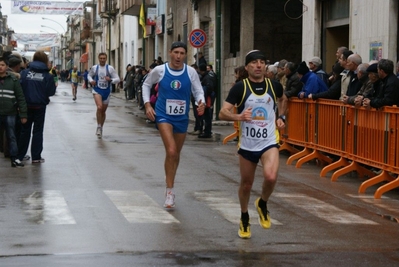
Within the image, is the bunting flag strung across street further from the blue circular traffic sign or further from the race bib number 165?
the race bib number 165

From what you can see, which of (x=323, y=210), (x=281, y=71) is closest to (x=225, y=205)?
(x=323, y=210)

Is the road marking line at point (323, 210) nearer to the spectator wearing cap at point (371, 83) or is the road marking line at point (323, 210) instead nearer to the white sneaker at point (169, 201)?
the white sneaker at point (169, 201)

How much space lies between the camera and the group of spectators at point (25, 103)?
14.5 meters

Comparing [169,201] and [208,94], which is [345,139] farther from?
[208,94]

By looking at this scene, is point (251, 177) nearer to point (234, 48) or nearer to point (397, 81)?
point (397, 81)

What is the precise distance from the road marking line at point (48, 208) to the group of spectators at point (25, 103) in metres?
3.15

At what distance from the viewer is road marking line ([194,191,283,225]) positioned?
32.1ft

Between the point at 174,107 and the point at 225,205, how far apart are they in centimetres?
131

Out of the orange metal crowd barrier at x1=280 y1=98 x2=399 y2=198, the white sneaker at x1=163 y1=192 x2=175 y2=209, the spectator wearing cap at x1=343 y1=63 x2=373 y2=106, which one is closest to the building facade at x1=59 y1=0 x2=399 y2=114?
the orange metal crowd barrier at x1=280 y1=98 x2=399 y2=198

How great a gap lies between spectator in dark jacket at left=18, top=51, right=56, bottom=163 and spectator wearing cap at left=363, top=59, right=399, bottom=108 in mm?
5344

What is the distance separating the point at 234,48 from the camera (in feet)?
110

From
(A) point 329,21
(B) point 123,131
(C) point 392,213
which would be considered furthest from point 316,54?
(C) point 392,213

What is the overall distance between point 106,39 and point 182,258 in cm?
7379

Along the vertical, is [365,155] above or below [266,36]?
below
